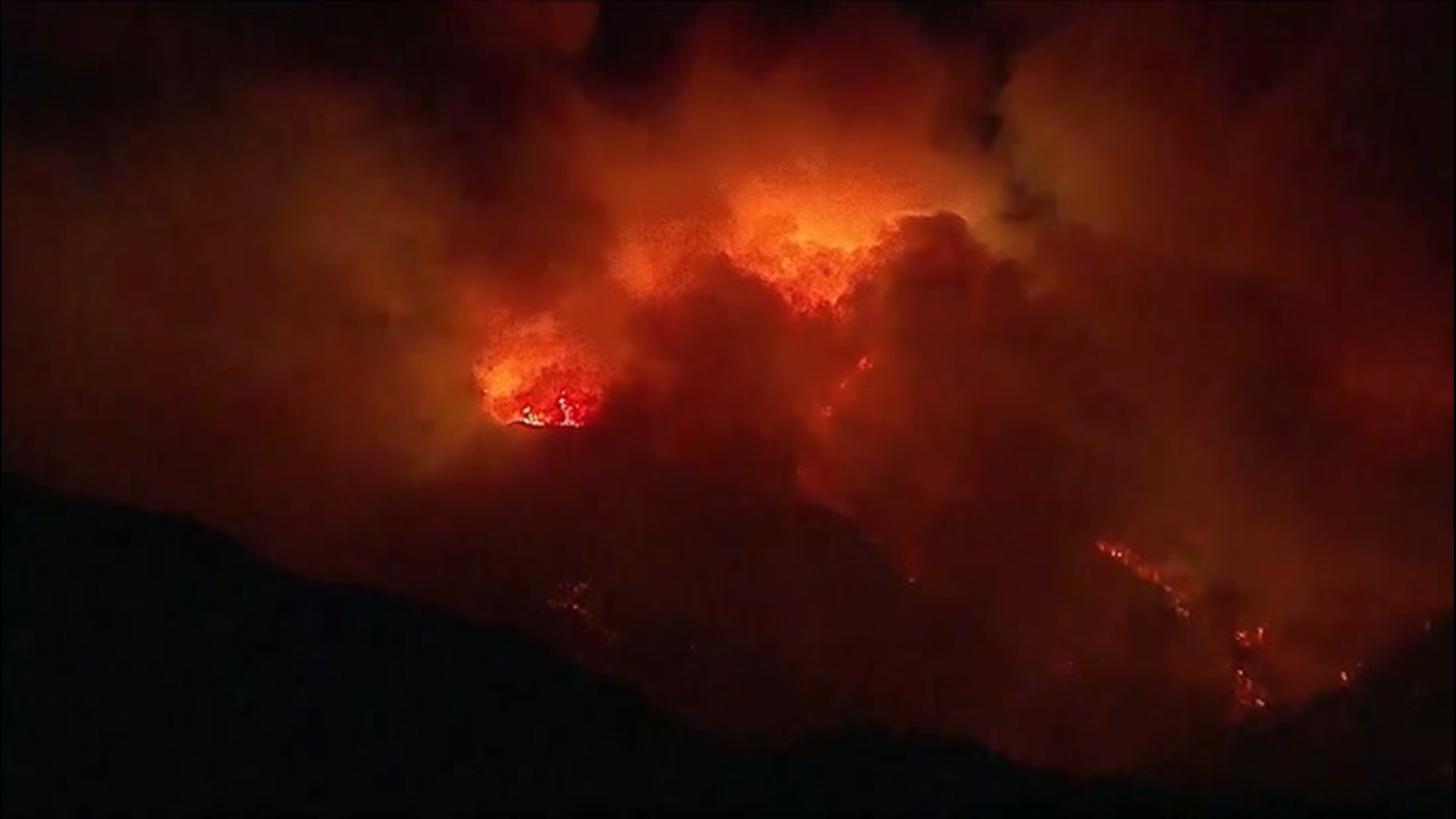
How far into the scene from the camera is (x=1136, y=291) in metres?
4.89

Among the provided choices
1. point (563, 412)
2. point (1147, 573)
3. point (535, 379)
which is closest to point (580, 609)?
point (563, 412)

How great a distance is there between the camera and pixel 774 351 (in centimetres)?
530

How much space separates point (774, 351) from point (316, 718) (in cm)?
194

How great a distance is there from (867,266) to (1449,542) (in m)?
2.08

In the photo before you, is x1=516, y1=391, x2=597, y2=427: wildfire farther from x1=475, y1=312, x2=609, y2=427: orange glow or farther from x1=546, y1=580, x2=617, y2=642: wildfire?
x1=546, y1=580, x2=617, y2=642: wildfire

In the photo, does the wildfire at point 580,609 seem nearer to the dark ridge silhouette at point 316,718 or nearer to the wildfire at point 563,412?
the dark ridge silhouette at point 316,718

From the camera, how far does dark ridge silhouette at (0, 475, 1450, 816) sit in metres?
4.74

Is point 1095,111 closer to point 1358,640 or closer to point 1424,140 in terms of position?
point 1424,140

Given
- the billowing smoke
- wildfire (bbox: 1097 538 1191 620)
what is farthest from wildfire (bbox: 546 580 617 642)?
wildfire (bbox: 1097 538 1191 620)

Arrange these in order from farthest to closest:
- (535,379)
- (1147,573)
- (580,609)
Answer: (535,379) → (580,609) → (1147,573)

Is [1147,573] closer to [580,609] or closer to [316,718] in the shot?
[580,609]

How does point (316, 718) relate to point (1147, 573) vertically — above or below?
below

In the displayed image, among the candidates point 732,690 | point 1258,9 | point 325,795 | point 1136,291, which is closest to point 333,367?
point 325,795

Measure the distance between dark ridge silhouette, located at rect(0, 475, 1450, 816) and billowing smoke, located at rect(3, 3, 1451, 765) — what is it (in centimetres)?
13
